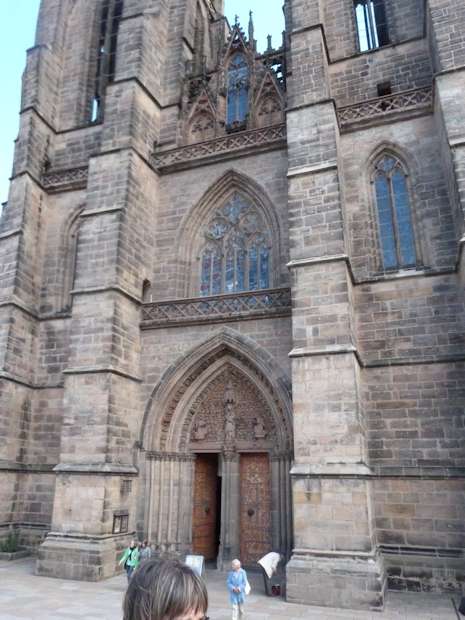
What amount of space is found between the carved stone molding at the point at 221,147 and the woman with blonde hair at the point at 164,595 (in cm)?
1272

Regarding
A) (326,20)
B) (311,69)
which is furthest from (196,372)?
(326,20)

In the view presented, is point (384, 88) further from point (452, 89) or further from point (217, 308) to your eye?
point (217, 308)

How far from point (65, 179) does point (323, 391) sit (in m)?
10.4

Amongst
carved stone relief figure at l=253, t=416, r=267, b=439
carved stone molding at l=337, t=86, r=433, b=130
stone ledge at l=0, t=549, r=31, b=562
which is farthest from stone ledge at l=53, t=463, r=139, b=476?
carved stone molding at l=337, t=86, r=433, b=130

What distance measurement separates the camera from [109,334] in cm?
1148

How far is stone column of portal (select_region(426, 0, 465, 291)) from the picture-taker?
9977 millimetres

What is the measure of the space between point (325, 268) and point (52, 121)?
1116 centimetres

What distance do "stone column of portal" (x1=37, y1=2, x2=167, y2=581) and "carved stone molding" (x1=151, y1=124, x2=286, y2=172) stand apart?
20.4 inches

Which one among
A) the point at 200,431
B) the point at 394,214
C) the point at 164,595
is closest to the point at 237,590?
the point at 200,431

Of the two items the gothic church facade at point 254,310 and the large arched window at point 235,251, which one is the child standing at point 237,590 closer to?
the gothic church facade at point 254,310

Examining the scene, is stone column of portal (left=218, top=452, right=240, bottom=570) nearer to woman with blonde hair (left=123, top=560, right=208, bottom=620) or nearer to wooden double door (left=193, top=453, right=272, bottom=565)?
wooden double door (left=193, top=453, right=272, bottom=565)

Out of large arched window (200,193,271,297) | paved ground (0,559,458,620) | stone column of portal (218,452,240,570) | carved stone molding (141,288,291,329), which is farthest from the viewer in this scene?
large arched window (200,193,271,297)

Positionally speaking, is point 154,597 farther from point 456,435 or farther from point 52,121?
point 52,121

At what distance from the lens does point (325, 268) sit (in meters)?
10.2
